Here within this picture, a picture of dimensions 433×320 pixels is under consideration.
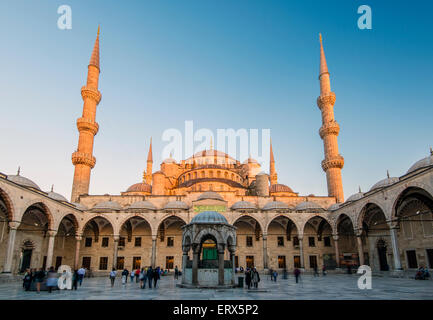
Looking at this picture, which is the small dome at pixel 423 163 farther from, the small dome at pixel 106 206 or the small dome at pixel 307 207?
the small dome at pixel 106 206

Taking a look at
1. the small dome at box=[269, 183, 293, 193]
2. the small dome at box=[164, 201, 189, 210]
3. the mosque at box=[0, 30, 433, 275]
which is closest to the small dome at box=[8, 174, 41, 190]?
the mosque at box=[0, 30, 433, 275]

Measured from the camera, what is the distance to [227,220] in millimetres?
20344

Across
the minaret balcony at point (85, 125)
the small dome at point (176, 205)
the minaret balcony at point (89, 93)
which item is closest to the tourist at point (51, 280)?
the small dome at point (176, 205)

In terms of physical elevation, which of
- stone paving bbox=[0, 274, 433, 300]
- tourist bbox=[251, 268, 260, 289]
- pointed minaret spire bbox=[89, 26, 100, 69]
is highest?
pointed minaret spire bbox=[89, 26, 100, 69]

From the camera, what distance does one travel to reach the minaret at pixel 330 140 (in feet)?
95.3

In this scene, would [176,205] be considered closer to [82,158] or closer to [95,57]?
[82,158]

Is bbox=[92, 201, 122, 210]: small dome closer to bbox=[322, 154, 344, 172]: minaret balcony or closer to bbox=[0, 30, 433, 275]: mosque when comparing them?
bbox=[0, 30, 433, 275]: mosque

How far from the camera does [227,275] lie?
1187 centimetres

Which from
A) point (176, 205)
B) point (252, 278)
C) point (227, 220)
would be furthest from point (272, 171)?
point (252, 278)

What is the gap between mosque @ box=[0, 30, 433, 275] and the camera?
17578 millimetres

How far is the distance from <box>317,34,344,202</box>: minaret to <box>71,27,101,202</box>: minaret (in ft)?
80.0

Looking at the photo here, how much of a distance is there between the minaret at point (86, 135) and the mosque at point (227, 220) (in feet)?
0.34

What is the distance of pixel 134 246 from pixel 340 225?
19.1 metres
